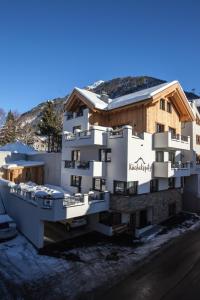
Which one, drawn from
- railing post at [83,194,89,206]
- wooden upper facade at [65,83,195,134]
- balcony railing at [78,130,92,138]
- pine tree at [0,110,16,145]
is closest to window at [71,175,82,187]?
balcony railing at [78,130,92,138]

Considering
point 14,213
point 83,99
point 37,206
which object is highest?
point 83,99

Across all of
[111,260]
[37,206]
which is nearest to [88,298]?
[111,260]

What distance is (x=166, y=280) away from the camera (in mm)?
14805

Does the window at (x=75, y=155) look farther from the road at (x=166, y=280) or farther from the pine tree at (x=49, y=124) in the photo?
the pine tree at (x=49, y=124)

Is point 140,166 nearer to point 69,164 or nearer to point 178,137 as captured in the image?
point 178,137

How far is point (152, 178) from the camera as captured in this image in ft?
83.9

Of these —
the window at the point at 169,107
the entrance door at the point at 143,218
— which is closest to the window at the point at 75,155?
the entrance door at the point at 143,218

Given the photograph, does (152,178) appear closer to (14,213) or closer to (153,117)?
(153,117)

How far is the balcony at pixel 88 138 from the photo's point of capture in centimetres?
2348

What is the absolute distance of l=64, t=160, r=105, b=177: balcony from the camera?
2338 centimetres

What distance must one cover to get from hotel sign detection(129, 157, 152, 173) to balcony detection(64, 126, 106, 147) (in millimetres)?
3746

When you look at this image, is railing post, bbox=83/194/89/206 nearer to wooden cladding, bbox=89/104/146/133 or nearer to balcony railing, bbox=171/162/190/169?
wooden cladding, bbox=89/104/146/133

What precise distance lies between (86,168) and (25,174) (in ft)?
41.5

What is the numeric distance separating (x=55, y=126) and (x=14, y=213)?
25.7 meters
